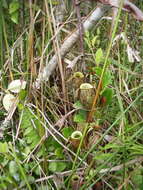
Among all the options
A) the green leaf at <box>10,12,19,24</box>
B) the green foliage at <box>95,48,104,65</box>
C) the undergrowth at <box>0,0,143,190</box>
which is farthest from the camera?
the green leaf at <box>10,12,19,24</box>

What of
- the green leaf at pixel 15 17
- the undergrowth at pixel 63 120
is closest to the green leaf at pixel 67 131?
the undergrowth at pixel 63 120

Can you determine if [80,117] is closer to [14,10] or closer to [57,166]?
[57,166]

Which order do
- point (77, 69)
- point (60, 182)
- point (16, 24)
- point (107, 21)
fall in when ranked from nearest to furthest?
point (60, 182) < point (77, 69) < point (16, 24) < point (107, 21)

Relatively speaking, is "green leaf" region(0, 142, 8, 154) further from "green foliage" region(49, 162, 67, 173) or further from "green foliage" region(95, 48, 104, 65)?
"green foliage" region(95, 48, 104, 65)

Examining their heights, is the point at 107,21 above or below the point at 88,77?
above

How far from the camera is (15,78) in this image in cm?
119

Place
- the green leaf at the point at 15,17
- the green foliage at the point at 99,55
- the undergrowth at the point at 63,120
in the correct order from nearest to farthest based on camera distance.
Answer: the undergrowth at the point at 63,120 → the green foliage at the point at 99,55 → the green leaf at the point at 15,17

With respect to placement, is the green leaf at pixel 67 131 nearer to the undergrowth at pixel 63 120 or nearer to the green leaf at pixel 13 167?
the undergrowth at pixel 63 120

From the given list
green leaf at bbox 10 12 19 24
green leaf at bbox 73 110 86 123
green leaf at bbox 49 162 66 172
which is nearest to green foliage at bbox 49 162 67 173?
green leaf at bbox 49 162 66 172

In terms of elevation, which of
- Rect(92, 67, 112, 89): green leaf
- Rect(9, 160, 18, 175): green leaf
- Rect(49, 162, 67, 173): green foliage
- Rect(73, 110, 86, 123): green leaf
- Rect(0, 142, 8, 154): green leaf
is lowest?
Rect(49, 162, 67, 173): green foliage

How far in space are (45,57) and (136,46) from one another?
1.27 feet

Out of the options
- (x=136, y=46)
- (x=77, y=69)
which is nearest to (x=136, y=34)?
(x=136, y=46)

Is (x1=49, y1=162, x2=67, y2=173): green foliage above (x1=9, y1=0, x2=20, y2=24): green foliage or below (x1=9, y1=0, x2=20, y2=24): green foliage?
below

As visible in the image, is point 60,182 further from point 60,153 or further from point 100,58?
point 100,58
